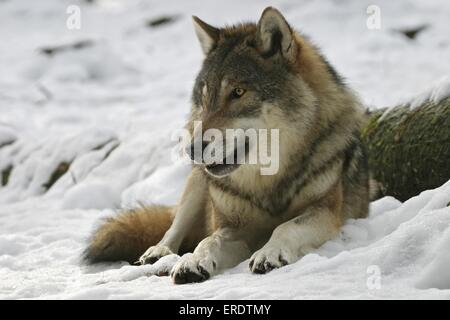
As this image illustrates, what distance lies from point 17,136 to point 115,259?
4.68 m

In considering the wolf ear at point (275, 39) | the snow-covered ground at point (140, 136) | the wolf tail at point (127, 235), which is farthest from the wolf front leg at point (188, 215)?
the wolf ear at point (275, 39)

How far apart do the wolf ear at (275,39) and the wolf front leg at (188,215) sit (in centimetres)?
109

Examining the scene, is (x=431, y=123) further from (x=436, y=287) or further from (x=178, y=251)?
(x=436, y=287)

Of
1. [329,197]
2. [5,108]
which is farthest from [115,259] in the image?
[5,108]

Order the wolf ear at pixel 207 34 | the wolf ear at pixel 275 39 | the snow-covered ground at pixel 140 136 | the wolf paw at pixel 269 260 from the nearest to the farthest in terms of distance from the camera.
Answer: the snow-covered ground at pixel 140 136 < the wolf paw at pixel 269 260 < the wolf ear at pixel 275 39 < the wolf ear at pixel 207 34

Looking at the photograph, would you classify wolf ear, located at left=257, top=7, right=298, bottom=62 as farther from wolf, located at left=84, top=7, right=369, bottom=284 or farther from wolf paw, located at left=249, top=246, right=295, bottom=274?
wolf paw, located at left=249, top=246, right=295, bottom=274

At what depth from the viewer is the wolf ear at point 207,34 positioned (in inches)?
156

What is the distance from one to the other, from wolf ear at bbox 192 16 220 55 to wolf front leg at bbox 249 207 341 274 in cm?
114

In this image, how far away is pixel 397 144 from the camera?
4.84 meters

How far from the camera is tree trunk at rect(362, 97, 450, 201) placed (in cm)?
442

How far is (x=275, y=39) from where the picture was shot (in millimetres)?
3711

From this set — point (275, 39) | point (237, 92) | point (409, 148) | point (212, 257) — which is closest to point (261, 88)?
point (237, 92)

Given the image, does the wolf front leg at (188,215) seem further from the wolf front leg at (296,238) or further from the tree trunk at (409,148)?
the tree trunk at (409,148)

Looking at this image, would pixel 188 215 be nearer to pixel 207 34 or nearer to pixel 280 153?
pixel 280 153
